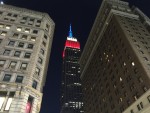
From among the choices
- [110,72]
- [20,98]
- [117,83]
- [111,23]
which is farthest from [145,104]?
[111,23]

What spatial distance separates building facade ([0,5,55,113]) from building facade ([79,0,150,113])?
2856 cm

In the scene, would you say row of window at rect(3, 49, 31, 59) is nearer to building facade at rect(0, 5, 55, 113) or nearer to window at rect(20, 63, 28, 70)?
building facade at rect(0, 5, 55, 113)

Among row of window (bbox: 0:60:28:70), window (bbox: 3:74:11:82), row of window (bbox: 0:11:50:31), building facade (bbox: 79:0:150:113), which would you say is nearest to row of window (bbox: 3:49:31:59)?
row of window (bbox: 0:60:28:70)

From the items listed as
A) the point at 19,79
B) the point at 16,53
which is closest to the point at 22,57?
the point at 16,53

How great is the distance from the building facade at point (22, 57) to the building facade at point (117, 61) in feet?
93.7

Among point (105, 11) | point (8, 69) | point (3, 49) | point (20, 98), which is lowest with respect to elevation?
point (20, 98)

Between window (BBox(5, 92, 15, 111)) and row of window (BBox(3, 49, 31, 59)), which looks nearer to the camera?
window (BBox(5, 92, 15, 111))

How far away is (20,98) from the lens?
28.6 metres

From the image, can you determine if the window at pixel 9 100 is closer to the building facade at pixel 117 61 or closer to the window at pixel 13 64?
the window at pixel 13 64

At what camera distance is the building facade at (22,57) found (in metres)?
28.9

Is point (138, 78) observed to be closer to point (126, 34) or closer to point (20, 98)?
point (126, 34)

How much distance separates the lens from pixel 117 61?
68625mm

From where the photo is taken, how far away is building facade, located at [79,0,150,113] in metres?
54.6

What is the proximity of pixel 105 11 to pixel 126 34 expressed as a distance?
110 ft
